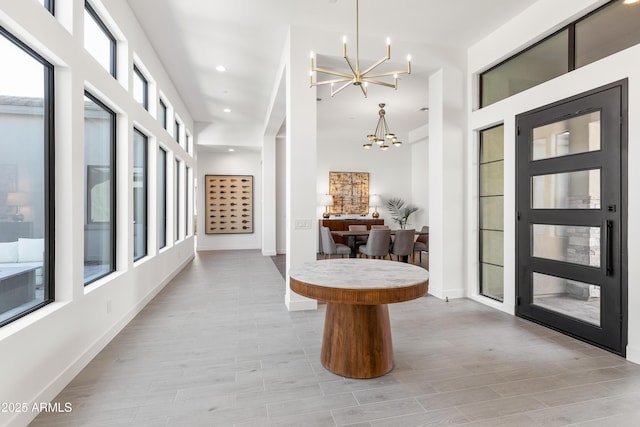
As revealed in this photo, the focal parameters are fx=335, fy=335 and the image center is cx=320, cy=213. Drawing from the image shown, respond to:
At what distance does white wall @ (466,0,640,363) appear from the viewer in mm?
2635

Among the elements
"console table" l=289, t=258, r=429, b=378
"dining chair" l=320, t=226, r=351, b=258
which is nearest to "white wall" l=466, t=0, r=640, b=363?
"console table" l=289, t=258, r=429, b=378

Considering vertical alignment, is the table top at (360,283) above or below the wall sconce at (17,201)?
below

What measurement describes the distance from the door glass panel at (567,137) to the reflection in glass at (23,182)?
4.31 metres

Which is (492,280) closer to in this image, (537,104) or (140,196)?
(537,104)

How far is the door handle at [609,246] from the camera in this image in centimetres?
280

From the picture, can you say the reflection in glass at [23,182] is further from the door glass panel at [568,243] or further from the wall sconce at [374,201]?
the wall sconce at [374,201]

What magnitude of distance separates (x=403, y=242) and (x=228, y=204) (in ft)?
17.9

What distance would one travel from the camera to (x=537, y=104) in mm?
3496

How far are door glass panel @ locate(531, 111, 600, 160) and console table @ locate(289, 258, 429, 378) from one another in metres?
2.00

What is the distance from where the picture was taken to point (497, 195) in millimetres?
4148

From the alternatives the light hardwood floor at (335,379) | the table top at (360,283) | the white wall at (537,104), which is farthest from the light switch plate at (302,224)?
the white wall at (537,104)

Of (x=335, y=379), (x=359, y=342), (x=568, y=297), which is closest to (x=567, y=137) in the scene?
(x=568, y=297)

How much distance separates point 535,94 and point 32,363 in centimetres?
474

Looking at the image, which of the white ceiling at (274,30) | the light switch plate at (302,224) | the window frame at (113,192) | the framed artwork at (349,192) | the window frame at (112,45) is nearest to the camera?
the window frame at (112,45)
